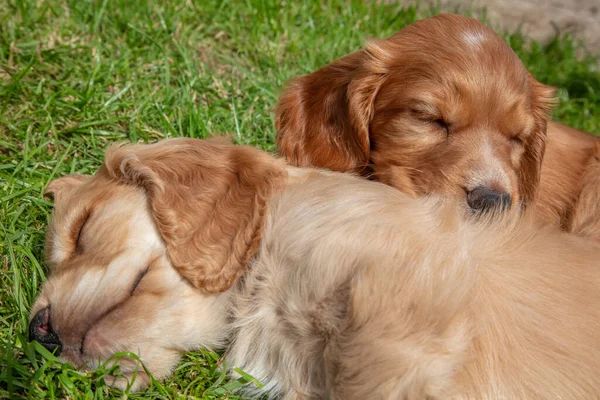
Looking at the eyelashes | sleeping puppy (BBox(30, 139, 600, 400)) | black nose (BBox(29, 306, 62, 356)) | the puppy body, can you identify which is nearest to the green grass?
black nose (BBox(29, 306, 62, 356))

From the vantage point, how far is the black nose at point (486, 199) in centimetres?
311

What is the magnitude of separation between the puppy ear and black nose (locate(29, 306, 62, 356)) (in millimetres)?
596

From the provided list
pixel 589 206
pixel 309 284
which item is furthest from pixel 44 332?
pixel 589 206

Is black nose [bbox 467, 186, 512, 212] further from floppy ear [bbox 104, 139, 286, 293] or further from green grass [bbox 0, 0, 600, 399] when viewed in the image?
green grass [bbox 0, 0, 600, 399]

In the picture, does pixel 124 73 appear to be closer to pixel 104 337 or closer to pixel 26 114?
pixel 26 114

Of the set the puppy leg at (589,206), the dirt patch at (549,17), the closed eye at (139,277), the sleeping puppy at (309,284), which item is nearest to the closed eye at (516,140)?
the puppy leg at (589,206)

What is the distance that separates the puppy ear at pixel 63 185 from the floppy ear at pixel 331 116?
102cm

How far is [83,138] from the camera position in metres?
3.91

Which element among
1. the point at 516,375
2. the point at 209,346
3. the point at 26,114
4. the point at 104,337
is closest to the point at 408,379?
the point at 516,375

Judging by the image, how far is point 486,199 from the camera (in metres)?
3.15

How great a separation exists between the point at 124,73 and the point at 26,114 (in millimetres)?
697

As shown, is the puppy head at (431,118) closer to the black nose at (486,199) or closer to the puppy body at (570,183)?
the black nose at (486,199)

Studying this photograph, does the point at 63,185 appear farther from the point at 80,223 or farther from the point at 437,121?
the point at 437,121

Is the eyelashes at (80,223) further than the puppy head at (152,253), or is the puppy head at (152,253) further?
the eyelashes at (80,223)
